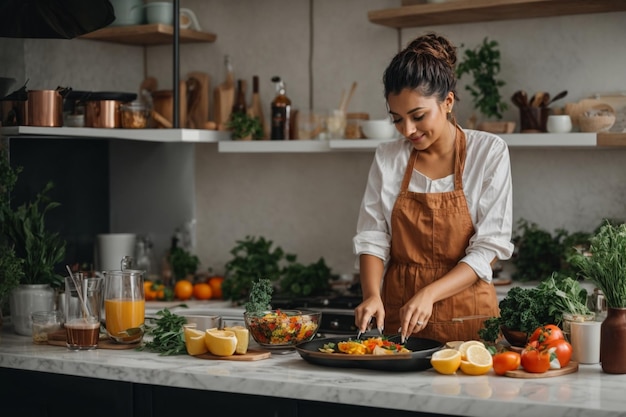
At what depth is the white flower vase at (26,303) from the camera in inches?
136

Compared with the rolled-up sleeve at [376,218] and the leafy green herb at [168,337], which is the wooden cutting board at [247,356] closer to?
the leafy green herb at [168,337]

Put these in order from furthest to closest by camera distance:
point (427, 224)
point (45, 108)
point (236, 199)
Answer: point (236, 199), point (45, 108), point (427, 224)

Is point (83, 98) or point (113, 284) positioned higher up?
point (83, 98)

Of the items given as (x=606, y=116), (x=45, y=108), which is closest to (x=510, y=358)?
(x=606, y=116)

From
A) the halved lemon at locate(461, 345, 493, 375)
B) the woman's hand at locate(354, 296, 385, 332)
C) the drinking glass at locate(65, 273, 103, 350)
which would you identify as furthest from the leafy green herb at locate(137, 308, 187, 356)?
the halved lemon at locate(461, 345, 493, 375)

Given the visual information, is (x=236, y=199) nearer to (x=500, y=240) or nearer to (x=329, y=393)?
(x=500, y=240)

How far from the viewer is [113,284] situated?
3.05m

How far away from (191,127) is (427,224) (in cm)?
216

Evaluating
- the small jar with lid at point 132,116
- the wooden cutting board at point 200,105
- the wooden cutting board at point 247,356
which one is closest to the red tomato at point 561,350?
the wooden cutting board at point 247,356

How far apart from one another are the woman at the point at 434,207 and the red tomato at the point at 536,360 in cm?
51

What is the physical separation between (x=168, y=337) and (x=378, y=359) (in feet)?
2.46

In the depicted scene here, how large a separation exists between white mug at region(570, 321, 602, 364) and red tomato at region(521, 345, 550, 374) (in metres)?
0.20

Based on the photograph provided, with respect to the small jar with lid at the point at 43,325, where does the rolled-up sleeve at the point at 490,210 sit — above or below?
above

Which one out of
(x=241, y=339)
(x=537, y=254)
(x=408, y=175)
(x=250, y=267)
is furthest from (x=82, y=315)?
(x=537, y=254)
